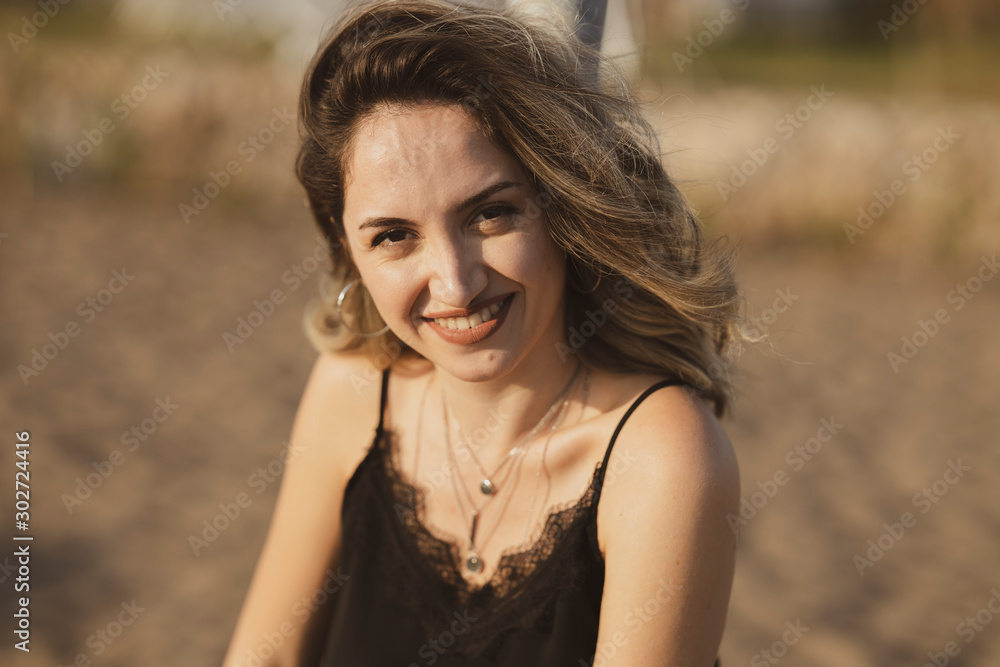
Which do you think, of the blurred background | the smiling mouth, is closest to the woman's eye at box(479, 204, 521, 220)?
the smiling mouth

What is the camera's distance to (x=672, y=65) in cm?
1066

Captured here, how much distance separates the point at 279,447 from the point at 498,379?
3.40 metres

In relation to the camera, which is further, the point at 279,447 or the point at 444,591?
the point at 279,447

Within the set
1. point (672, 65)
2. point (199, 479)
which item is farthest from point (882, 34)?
point (199, 479)

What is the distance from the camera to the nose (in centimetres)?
174

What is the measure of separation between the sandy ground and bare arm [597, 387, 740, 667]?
861 mm

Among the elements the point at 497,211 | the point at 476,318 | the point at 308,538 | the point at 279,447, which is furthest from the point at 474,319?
the point at 279,447

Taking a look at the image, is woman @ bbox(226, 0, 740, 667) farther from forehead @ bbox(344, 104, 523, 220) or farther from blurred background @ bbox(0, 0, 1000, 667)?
blurred background @ bbox(0, 0, 1000, 667)

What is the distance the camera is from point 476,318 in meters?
1.81

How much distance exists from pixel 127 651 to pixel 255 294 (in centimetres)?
438

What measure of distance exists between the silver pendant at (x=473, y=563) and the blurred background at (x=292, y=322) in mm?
906

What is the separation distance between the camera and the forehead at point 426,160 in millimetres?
1712

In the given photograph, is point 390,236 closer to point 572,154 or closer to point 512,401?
point 572,154

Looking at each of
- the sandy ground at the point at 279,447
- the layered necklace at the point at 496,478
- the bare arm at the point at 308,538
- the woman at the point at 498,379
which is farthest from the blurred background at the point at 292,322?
the bare arm at the point at 308,538
